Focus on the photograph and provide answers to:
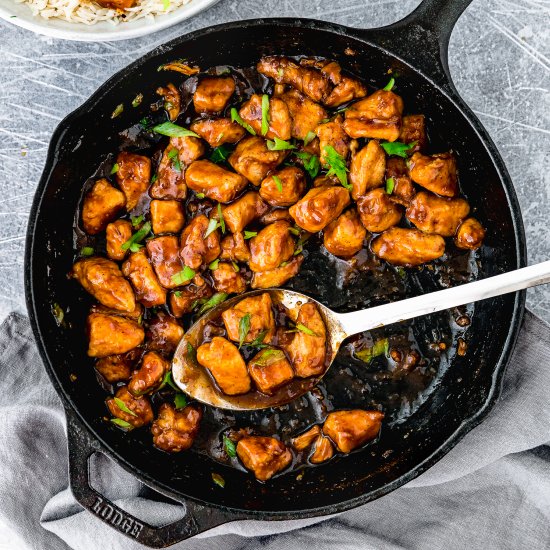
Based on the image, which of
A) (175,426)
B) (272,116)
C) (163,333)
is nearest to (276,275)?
(163,333)

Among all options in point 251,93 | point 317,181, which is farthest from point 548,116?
point 251,93

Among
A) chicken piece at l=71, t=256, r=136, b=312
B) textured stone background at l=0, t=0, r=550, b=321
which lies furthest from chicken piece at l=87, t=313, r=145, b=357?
textured stone background at l=0, t=0, r=550, b=321

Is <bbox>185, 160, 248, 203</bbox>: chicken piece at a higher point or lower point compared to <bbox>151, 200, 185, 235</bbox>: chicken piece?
higher

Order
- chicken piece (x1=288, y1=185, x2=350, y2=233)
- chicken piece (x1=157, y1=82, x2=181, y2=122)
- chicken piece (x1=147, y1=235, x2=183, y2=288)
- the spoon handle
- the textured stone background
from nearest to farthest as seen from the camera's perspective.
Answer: the spoon handle → chicken piece (x1=288, y1=185, x2=350, y2=233) → chicken piece (x1=147, y1=235, x2=183, y2=288) → chicken piece (x1=157, y1=82, x2=181, y2=122) → the textured stone background

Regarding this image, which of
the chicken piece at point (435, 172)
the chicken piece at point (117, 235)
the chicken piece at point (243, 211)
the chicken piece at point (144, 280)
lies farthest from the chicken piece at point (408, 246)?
the chicken piece at point (117, 235)

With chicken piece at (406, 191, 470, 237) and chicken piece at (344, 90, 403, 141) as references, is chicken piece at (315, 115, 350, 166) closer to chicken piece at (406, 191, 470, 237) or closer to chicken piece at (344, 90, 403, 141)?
chicken piece at (344, 90, 403, 141)

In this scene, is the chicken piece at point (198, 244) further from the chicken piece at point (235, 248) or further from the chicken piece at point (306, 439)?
the chicken piece at point (306, 439)
